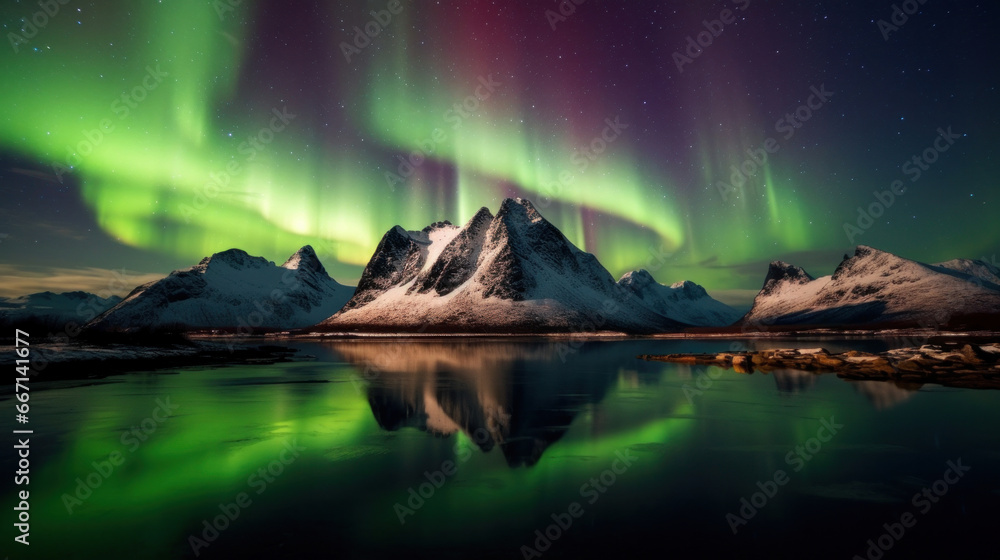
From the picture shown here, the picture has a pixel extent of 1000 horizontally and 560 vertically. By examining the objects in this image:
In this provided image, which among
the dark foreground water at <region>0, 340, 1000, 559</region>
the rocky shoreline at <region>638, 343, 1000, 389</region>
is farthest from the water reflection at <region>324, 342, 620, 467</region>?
the rocky shoreline at <region>638, 343, 1000, 389</region>

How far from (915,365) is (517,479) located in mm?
37222

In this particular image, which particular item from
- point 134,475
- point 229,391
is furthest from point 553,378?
point 134,475

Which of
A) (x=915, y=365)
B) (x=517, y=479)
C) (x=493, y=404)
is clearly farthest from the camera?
(x=915, y=365)

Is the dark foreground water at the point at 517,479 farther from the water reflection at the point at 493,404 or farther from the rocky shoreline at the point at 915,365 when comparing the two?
the rocky shoreline at the point at 915,365

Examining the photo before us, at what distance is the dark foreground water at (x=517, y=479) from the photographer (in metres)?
8.48

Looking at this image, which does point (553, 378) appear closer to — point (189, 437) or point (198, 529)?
point (189, 437)

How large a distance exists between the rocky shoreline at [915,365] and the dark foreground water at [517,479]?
8896mm

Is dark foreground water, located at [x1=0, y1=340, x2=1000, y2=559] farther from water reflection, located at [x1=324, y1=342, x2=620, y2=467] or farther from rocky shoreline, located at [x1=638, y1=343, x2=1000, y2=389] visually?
rocky shoreline, located at [x1=638, y1=343, x2=1000, y2=389]

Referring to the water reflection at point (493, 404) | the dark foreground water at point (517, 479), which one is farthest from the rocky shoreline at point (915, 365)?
the water reflection at point (493, 404)

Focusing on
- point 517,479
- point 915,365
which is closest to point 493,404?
point 517,479

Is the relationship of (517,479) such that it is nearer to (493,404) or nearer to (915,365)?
(493,404)

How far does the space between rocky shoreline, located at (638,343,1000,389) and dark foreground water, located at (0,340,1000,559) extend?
29.2ft

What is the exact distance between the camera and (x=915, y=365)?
115 ft

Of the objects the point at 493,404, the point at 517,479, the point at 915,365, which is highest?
the point at 915,365
